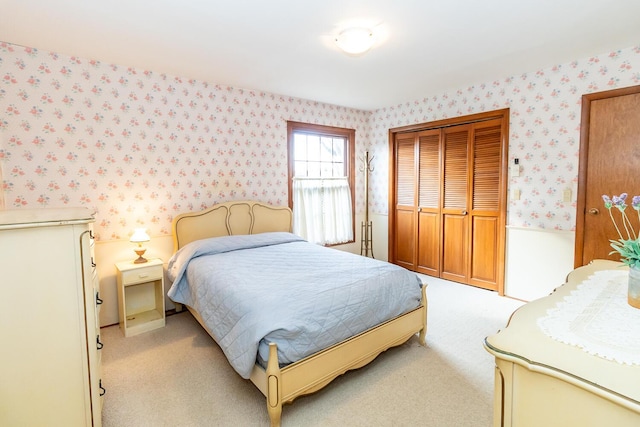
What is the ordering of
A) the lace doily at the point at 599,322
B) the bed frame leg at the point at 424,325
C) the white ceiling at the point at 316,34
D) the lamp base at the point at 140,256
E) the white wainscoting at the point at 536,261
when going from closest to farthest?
the lace doily at the point at 599,322
the white ceiling at the point at 316,34
the bed frame leg at the point at 424,325
the lamp base at the point at 140,256
the white wainscoting at the point at 536,261

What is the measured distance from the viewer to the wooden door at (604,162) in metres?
2.85

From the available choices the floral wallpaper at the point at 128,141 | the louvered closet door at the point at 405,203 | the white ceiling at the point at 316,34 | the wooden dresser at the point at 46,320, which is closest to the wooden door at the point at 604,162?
the white ceiling at the point at 316,34

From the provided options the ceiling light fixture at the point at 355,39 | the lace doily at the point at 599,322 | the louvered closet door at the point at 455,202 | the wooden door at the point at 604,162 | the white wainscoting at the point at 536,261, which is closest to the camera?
the lace doily at the point at 599,322

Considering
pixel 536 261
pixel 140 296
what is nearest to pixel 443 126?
pixel 536 261

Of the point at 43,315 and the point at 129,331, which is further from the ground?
the point at 43,315

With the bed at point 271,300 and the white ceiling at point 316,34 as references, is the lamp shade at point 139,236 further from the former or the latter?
the white ceiling at point 316,34

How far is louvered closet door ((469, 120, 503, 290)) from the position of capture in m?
3.78

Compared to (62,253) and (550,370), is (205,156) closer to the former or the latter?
(62,253)

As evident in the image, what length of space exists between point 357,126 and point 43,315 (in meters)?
4.47

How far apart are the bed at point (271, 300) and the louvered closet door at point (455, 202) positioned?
5.86 ft

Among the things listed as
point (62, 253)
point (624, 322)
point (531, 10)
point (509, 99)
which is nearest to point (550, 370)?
point (624, 322)

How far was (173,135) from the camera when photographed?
11.3 feet

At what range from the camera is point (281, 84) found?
3.71 meters

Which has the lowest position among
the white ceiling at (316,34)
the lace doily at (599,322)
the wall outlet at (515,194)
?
the lace doily at (599,322)
